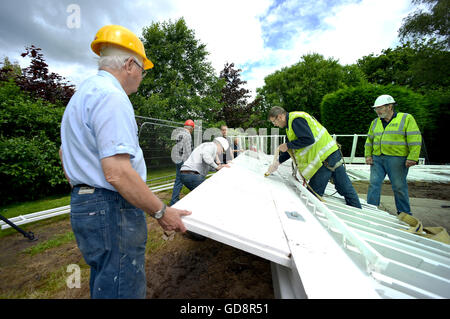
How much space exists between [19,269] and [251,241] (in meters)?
2.79

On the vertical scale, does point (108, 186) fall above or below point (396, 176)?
above

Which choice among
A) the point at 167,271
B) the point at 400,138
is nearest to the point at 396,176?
the point at 400,138

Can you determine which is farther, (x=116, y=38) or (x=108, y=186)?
(x=116, y=38)

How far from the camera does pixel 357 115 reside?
1020 centimetres

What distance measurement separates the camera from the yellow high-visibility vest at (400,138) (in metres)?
A: 2.93

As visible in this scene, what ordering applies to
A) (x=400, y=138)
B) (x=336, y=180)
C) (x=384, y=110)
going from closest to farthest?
1. (x=336, y=180)
2. (x=400, y=138)
3. (x=384, y=110)

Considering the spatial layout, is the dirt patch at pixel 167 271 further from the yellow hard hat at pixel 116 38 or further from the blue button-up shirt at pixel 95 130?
the yellow hard hat at pixel 116 38

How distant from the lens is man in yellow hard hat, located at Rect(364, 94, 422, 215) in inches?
118

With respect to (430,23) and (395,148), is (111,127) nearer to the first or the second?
(395,148)

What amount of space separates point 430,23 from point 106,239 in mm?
20710

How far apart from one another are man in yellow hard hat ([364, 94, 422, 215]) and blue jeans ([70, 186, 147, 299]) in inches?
155

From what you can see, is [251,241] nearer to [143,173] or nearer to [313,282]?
[313,282]

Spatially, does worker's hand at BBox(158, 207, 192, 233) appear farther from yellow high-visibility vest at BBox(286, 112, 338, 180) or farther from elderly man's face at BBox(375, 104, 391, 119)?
elderly man's face at BBox(375, 104, 391, 119)

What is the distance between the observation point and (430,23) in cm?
1233
